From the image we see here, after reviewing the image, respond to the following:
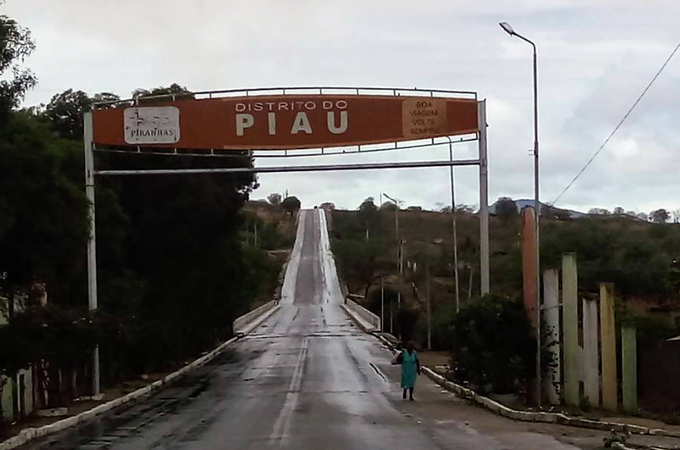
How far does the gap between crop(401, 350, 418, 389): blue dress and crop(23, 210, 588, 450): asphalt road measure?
0.67m

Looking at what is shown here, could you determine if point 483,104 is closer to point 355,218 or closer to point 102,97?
point 102,97

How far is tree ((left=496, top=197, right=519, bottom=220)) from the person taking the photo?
342ft

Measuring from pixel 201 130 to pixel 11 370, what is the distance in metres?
13.0

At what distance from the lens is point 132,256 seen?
42094mm

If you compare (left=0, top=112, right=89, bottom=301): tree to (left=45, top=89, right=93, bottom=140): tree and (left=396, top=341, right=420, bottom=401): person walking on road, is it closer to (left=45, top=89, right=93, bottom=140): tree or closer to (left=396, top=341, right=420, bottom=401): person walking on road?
(left=396, top=341, right=420, bottom=401): person walking on road

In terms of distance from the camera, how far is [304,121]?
32.5m

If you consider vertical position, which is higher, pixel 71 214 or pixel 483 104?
pixel 483 104

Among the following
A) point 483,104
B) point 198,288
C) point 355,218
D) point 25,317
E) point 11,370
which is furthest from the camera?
point 355,218

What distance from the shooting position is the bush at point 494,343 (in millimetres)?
27359

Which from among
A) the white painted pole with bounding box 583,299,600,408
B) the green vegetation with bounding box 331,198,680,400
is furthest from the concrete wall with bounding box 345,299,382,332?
the white painted pole with bounding box 583,299,600,408

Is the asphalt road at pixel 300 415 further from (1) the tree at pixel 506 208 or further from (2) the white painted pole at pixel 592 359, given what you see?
(1) the tree at pixel 506 208

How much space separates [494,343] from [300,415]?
6.09m

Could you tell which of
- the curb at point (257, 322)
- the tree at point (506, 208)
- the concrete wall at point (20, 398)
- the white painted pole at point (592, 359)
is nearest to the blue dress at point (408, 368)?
the white painted pole at point (592, 359)

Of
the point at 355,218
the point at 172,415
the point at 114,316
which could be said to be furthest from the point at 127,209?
the point at 355,218
